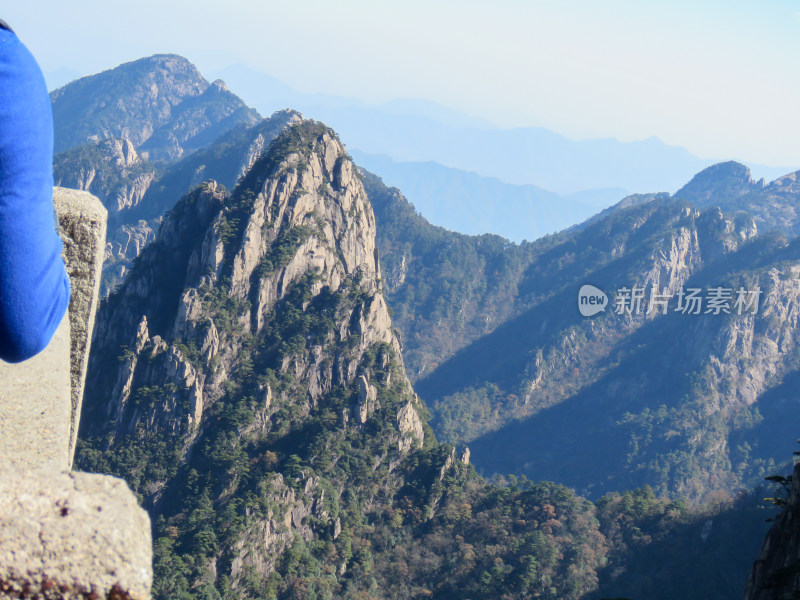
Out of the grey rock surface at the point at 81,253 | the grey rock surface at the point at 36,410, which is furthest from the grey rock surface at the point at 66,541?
the grey rock surface at the point at 81,253

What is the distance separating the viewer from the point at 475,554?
49.1m

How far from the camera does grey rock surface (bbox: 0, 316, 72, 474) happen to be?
334cm

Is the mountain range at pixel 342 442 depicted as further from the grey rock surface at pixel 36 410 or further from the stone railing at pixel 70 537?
the stone railing at pixel 70 537

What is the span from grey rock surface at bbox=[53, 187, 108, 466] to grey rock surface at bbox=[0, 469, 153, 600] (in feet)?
6.81

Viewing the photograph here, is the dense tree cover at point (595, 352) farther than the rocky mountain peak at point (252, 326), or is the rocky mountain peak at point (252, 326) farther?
the dense tree cover at point (595, 352)

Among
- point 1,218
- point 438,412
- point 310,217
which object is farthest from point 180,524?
point 438,412

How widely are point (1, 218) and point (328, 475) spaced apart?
2167 inches

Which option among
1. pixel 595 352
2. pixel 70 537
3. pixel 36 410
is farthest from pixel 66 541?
pixel 595 352

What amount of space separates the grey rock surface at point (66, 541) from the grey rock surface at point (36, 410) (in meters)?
1.22

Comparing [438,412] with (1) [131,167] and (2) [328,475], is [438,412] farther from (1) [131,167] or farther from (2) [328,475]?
(1) [131,167]

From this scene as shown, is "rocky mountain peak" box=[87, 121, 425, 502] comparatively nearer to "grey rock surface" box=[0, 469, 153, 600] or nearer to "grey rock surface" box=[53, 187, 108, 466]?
"grey rock surface" box=[53, 187, 108, 466]

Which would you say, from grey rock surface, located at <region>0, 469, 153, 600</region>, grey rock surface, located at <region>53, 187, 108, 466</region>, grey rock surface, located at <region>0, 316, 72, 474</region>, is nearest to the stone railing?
grey rock surface, located at <region>0, 469, 153, 600</region>

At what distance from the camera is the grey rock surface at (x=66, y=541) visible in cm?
214

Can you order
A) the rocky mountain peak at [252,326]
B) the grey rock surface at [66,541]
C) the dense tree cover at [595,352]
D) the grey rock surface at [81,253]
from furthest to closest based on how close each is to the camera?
1. the dense tree cover at [595,352]
2. the rocky mountain peak at [252,326]
3. the grey rock surface at [81,253]
4. the grey rock surface at [66,541]
